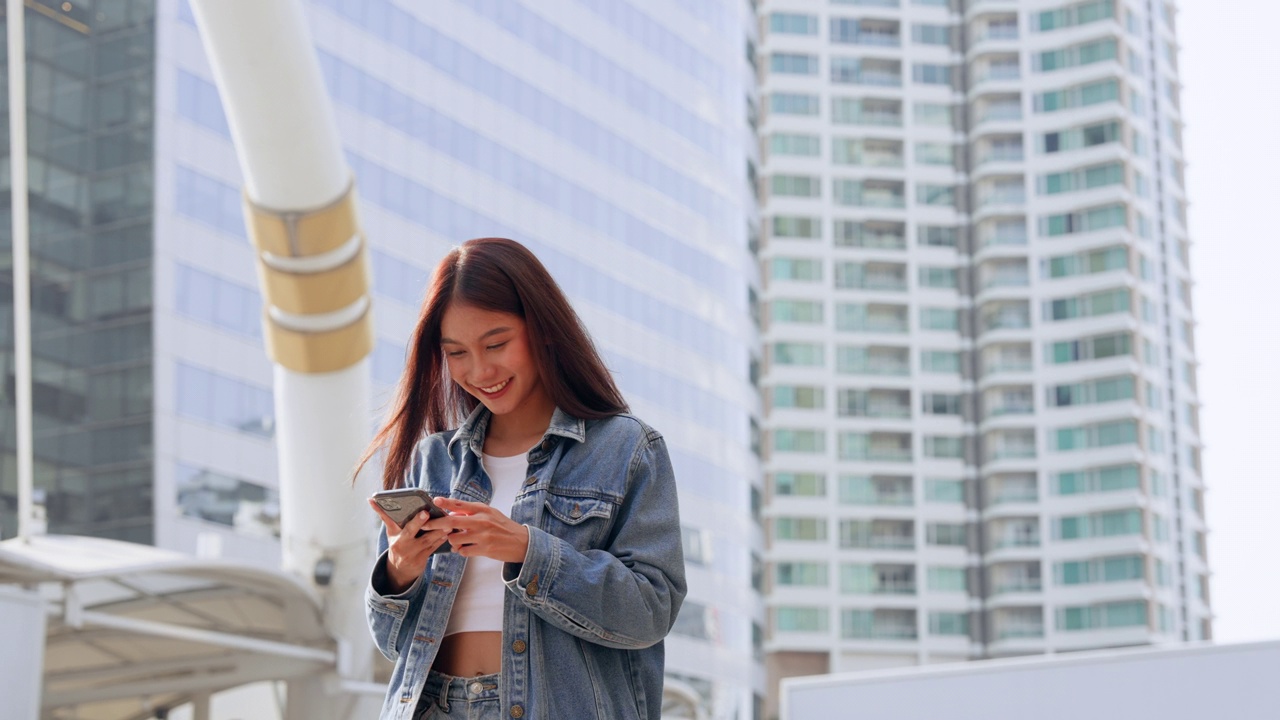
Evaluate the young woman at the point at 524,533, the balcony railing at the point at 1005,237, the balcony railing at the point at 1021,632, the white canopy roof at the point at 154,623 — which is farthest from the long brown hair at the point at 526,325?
the balcony railing at the point at 1005,237

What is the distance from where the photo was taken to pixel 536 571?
2648mm

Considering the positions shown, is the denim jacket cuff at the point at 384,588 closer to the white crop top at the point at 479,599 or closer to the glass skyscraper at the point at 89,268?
the white crop top at the point at 479,599

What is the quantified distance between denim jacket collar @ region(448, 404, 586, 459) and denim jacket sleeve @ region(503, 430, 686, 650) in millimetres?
127

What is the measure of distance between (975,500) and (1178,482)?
8.93 m

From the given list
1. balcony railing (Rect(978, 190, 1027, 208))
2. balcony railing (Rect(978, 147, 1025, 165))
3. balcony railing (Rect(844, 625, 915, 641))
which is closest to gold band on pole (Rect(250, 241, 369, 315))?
balcony railing (Rect(844, 625, 915, 641))

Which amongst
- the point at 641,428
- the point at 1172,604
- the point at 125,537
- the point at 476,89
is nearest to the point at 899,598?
the point at 1172,604

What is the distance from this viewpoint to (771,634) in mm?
64625

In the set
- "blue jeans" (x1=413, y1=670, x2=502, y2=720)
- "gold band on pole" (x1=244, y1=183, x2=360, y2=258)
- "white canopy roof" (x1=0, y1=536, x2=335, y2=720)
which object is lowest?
"blue jeans" (x1=413, y1=670, x2=502, y2=720)

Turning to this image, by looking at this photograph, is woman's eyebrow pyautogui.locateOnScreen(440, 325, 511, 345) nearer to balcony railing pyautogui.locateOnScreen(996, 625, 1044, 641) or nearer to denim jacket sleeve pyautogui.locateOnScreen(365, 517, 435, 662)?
denim jacket sleeve pyautogui.locateOnScreen(365, 517, 435, 662)

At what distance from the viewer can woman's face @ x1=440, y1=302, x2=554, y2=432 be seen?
287cm

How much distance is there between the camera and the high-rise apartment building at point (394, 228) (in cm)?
3469

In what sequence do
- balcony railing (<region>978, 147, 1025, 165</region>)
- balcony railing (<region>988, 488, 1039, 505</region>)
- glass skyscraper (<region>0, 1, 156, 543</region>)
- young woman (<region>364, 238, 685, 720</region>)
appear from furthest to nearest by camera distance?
balcony railing (<region>978, 147, 1025, 165</region>) → balcony railing (<region>988, 488, 1039, 505</region>) → glass skyscraper (<region>0, 1, 156, 543</region>) → young woman (<region>364, 238, 685, 720</region>)

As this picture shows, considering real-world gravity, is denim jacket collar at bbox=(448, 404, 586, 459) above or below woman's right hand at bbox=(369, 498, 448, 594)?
above

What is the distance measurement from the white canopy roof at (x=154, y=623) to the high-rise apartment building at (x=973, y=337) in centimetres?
5192
